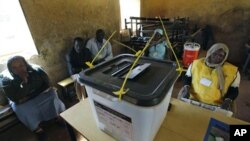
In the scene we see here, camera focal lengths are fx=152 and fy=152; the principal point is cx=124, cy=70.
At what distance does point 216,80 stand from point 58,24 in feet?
8.00

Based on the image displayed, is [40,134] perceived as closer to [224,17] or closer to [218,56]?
[218,56]

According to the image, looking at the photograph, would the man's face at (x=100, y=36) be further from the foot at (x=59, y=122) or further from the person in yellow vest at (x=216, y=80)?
the person in yellow vest at (x=216, y=80)

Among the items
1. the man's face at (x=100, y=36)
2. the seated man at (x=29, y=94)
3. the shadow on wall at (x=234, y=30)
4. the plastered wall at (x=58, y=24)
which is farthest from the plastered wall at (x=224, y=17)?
the seated man at (x=29, y=94)

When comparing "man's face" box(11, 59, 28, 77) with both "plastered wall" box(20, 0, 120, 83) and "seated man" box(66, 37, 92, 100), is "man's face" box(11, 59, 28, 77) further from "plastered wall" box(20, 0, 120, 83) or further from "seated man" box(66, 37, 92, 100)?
"seated man" box(66, 37, 92, 100)

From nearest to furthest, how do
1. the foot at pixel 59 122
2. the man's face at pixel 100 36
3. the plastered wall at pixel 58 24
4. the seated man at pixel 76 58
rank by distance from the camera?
the foot at pixel 59 122 → the plastered wall at pixel 58 24 → the seated man at pixel 76 58 → the man's face at pixel 100 36

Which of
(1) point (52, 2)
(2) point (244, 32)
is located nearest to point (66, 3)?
(1) point (52, 2)

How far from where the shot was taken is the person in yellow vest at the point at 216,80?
1348 mm

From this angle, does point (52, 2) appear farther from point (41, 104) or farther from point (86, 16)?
point (41, 104)

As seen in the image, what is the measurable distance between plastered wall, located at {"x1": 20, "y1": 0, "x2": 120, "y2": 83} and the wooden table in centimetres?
180

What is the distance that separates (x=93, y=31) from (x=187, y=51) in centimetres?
189

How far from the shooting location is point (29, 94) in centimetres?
194

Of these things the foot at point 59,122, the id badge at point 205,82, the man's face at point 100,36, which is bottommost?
the foot at point 59,122

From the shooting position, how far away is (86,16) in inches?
116

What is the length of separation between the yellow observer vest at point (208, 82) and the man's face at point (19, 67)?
1994mm
